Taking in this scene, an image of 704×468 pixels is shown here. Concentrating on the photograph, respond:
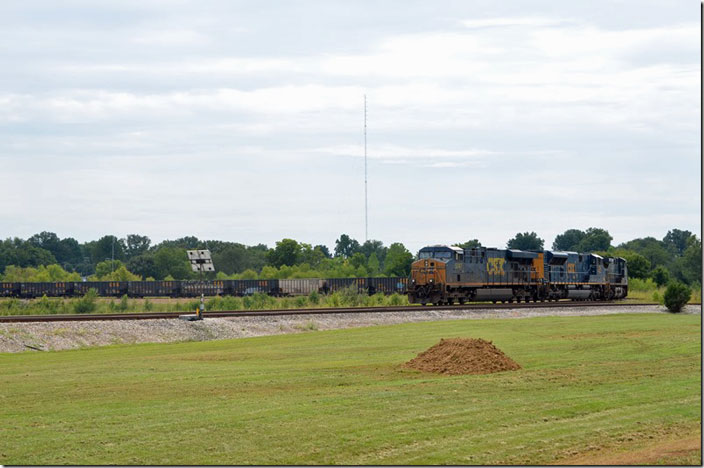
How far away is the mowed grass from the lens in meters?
14.8

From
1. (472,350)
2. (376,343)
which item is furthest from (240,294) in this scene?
(472,350)

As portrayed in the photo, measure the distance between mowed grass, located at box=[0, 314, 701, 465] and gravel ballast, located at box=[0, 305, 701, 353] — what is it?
7.54 ft

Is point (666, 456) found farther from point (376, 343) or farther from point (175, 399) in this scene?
point (376, 343)

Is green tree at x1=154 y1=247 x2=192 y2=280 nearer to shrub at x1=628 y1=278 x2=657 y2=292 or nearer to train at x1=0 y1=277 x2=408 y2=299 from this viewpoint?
train at x1=0 y1=277 x2=408 y2=299

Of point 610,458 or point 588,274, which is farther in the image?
point 588,274

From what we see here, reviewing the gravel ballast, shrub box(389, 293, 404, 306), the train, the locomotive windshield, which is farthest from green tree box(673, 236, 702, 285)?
the gravel ballast

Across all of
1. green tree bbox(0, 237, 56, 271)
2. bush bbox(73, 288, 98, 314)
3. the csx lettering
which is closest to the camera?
bush bbox(73, 288, 98, 314)

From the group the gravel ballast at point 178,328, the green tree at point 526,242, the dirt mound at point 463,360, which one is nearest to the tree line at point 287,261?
the green tree at point 526,242

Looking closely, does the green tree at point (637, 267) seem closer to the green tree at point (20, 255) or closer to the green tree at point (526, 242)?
the green tree at point (526, 242)

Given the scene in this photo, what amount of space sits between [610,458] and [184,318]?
27867mm

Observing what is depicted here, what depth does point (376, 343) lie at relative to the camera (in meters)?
34.0

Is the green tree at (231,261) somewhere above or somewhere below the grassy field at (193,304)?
above

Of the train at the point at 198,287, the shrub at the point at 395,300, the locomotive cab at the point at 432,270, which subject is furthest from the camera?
the train at the point at 198,287

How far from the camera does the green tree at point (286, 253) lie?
138750 millimetres
